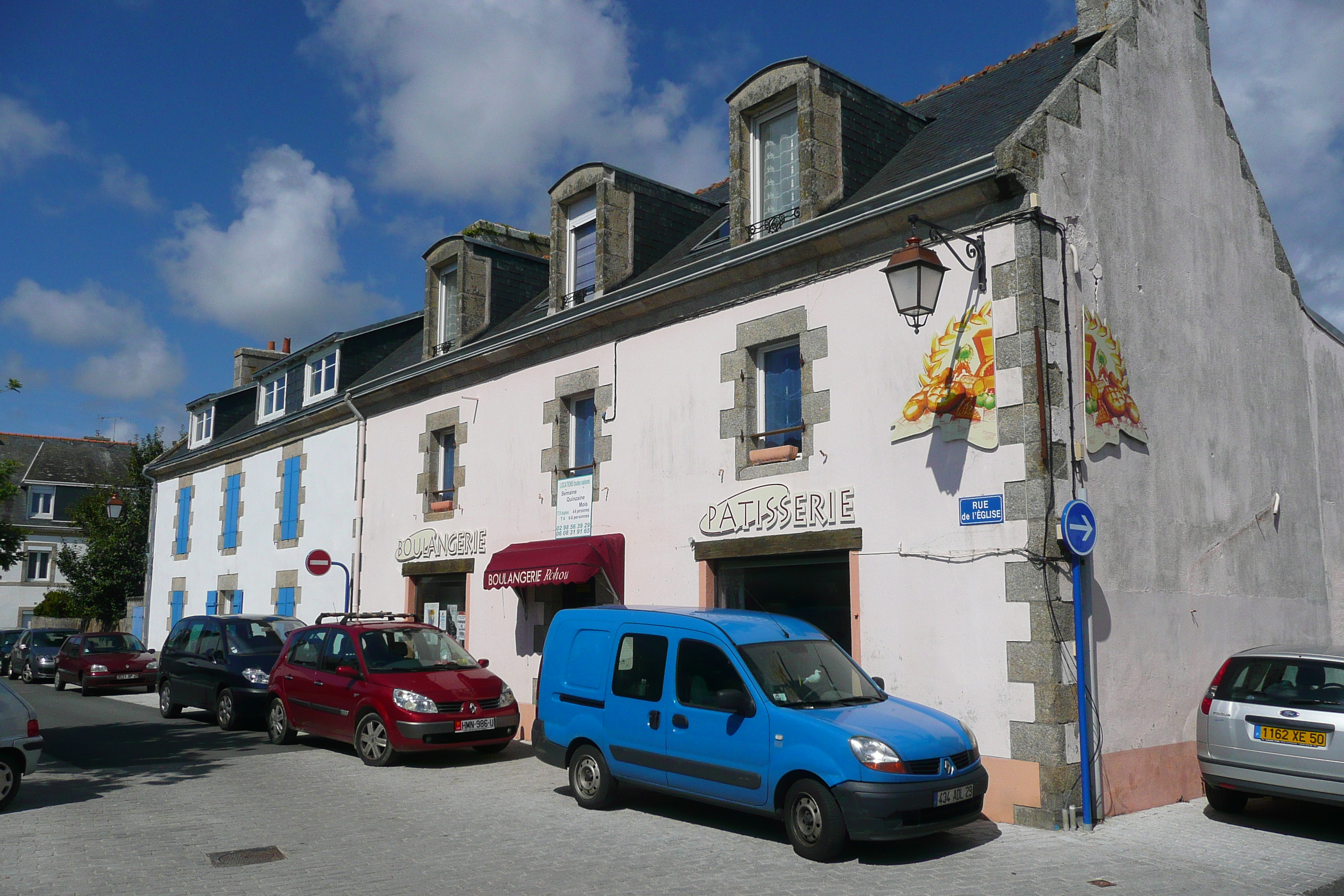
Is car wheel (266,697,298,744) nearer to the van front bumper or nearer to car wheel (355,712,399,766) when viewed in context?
car wheel (355,712,399,766)

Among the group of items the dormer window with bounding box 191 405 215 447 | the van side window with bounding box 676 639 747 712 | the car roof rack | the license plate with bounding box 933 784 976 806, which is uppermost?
the dormer window with bounding box 191 405 215 447

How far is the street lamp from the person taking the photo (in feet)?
30.7

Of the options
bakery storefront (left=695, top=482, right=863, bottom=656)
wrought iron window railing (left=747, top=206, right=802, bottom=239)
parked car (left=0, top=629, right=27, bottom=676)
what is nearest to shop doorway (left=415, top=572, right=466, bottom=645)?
bakery storefront (left=695, top=482, right=863, bottom=656)

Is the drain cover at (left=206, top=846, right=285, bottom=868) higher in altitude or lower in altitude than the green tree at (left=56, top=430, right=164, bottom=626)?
lower

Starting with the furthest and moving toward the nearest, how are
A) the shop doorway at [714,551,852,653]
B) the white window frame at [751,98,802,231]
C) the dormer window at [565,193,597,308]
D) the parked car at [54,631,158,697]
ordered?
the parked car at [54,631,158,697] → the dormer window at [565,193,597,308] → the white window frame at [751,98,802,231] → the shop doorway at [714,551,852,653]

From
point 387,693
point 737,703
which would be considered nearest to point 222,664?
point 387,693

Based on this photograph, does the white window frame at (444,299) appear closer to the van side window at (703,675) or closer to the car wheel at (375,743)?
the car wheel at (375,743)

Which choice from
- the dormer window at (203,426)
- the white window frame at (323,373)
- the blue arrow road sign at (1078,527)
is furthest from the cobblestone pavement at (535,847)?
the dormer window at (203,426)

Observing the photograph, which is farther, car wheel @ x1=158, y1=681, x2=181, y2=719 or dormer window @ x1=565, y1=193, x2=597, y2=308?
car wheel @ x1=158, y1=681, x2=181, y2=719

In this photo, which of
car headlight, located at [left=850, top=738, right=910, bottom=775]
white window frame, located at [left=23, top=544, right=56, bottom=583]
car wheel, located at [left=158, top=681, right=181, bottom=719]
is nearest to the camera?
car headlight, located at [left=850, top=738, right=910, bottom=775]

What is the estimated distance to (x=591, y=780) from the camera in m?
9.20

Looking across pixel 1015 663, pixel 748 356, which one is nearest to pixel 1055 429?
pixel 1015 663

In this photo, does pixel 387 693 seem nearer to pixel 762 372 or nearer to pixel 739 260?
pixel 762 372

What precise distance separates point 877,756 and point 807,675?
3.82 ft
